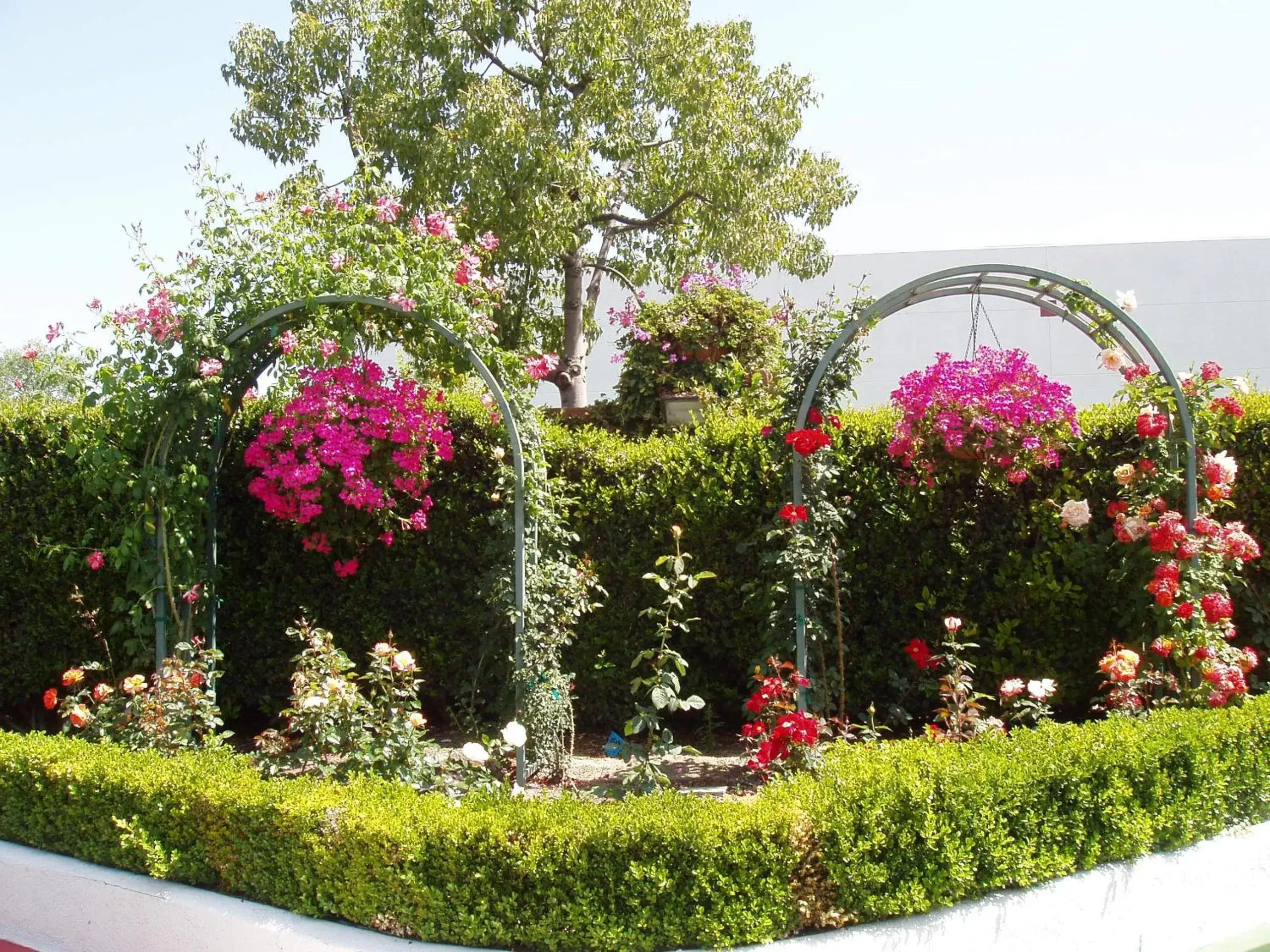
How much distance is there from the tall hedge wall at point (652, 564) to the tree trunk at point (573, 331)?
256 inches

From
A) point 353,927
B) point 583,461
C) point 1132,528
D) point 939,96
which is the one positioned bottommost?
point 353,927

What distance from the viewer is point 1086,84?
741 centimetres

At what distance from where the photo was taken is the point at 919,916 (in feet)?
10.6

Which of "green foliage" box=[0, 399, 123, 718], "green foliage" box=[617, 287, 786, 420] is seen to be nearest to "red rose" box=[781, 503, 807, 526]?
"green foliage" box=[617, 287, 786, 420]

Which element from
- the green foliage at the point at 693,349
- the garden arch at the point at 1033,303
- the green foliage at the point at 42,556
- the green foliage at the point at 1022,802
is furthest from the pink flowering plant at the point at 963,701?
the green foliage at the point at 42,556

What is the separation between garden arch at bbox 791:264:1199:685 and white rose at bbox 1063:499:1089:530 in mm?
445

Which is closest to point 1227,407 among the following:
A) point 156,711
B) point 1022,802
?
point 1022,802

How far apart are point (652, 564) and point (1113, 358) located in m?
2.60

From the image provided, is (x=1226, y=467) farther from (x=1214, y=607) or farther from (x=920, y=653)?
(x=920, y=653)

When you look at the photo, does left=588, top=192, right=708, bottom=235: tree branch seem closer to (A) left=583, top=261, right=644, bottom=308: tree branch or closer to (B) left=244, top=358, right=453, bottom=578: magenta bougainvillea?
(A) left=583, top=261, right=644, bottom=308: tree branch

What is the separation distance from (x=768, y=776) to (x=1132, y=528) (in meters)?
2.12

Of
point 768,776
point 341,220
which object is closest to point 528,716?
point 768,776

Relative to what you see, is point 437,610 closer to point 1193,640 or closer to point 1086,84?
point 1193,640

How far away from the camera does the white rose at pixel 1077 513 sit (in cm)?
479
